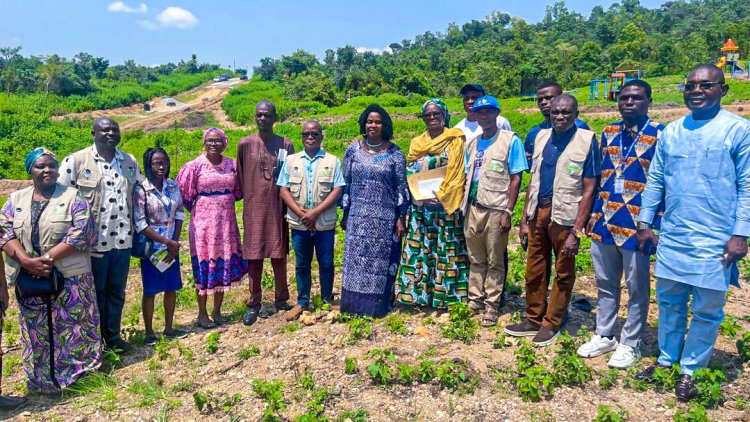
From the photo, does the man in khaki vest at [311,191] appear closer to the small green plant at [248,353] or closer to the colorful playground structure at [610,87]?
the small green plant at [248,353]

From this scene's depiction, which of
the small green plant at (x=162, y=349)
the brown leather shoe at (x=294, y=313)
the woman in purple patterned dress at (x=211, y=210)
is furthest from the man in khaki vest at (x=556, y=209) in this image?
the small green plant at (x=162, y=349)

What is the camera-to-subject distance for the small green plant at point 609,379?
11.5 feet

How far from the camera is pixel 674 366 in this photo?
3.38 m

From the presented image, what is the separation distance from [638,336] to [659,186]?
3.57 feet

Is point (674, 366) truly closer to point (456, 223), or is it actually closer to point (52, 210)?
point (456, 223)

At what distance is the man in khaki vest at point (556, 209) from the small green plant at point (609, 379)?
0.55m

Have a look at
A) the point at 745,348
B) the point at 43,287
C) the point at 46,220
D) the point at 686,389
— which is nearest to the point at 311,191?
the point at 46,220

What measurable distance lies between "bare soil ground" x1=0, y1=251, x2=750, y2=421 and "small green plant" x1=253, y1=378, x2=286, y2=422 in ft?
0.21

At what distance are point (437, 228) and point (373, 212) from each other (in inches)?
22.8

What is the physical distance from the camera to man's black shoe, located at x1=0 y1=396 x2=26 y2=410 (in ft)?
12.2

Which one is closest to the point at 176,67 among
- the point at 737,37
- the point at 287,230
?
the point at 737,37

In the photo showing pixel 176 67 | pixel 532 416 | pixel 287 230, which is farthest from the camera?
pixel 176 67

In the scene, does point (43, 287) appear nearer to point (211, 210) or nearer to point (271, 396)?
point (211, 210)

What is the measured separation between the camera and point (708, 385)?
314 centimetres
